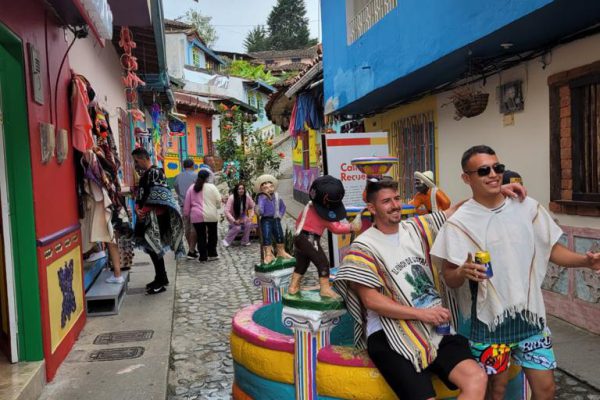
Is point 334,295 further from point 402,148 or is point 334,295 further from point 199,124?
point 199,124

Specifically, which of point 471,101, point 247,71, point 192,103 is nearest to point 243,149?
point 471,101

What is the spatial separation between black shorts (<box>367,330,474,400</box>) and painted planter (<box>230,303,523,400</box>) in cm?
14

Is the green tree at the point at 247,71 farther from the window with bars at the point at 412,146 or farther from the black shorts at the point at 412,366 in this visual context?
the black shorts at the point at 412,366

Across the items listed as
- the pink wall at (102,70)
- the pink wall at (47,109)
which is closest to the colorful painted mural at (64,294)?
the pink wall at (47,109)

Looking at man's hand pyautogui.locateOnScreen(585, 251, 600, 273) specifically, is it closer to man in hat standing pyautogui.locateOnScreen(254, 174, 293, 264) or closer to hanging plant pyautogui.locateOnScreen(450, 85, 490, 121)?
man in hat standing pyautogui.locateOnScreen(254, 174, 293, 264)

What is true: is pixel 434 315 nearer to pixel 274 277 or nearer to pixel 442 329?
pixel 442 329

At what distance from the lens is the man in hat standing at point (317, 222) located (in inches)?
143

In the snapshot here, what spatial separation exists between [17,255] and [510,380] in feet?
11.4

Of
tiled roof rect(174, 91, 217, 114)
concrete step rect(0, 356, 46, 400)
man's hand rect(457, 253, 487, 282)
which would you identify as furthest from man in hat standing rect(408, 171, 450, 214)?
tiled roof rect(174, 91, 217, 114)

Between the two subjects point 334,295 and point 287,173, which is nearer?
point 334,295

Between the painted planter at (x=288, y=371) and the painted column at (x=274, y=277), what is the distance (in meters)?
0.45

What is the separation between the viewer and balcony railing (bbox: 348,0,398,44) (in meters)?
8.21

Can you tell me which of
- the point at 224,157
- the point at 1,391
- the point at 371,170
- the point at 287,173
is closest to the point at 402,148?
the point at 224,157

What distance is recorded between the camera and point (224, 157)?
41.6 feet
